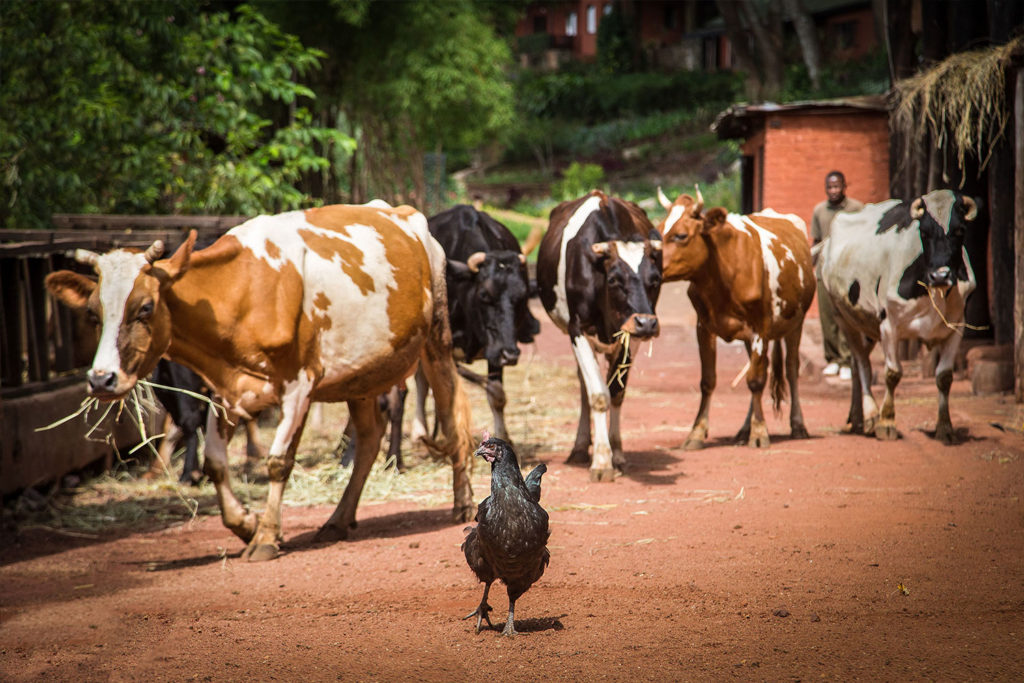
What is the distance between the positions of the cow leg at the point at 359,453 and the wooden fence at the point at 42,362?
1.69m

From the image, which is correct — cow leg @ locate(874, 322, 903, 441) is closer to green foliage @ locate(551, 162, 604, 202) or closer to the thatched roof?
the thatched roof

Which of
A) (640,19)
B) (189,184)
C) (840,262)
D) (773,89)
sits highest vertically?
(640,19)

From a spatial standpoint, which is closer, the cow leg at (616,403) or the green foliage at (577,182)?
the cow leg at (616,403)

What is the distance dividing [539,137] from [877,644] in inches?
1713

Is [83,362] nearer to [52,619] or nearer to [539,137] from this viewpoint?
[52,619]

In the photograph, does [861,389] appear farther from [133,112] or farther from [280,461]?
[133,112]

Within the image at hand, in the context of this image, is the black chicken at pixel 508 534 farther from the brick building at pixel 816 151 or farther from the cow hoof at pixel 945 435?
the brick building at pixel 816 151

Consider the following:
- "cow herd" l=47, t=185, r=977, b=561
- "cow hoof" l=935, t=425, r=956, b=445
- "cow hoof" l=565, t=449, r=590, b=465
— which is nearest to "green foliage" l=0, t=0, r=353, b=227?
"cow herd" l=47, t=185, r=977, b=561

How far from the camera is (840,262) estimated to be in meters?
9.98

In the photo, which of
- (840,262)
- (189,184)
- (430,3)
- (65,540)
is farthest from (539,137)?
(65,540)

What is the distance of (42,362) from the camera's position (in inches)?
354

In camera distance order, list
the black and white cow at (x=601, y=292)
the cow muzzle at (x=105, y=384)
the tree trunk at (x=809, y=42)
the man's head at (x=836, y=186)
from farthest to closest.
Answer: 1. the tree trunk at (x=809, y=42)
2. the man's head at (x=836, y=186)
3. the black and white cow at (x=601, y=292)
4. the cow muzzle at (x=105, y=384)

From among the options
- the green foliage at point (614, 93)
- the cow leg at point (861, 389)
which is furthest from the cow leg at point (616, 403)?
the green foliage at point (614, 93)

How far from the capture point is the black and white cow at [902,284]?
8828mm
